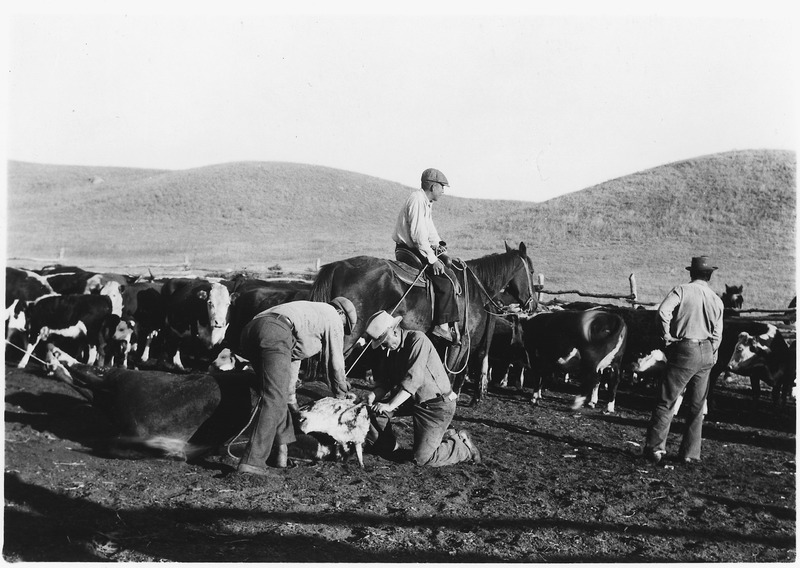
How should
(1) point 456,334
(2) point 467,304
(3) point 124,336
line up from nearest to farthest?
(1) point 456,334, (2) point 467,304, (3) point 124,336

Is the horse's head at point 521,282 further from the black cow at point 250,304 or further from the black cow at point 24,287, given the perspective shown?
the black cow at point 24,287

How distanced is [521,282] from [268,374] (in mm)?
6482

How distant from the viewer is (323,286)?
9.55 metres

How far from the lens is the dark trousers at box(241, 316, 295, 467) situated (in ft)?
21.8

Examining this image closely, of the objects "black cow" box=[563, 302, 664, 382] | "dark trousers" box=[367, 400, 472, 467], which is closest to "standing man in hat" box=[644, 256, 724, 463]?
"dark trousers" box=[367, 400, 472, 467]

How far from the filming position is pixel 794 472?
8.23 meters

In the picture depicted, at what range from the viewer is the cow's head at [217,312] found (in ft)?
44.0

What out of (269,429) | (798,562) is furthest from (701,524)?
(269,429)

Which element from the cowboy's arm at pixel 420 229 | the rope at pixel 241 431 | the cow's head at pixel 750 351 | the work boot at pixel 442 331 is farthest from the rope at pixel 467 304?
the rope at pixel 241 431

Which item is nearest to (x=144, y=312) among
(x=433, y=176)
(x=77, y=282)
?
(x=77, y=282)

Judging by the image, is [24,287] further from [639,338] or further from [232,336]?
[639,338]

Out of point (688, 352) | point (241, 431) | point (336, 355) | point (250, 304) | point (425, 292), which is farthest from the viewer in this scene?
point (250, 304)

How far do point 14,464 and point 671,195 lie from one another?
5436 cm

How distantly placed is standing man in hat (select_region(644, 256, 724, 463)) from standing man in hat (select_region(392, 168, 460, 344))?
316cm
